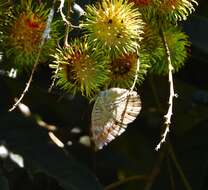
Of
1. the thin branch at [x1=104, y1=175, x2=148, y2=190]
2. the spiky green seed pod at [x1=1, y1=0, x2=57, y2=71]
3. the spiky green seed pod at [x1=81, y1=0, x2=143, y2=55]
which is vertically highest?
the spiky green seed pod at [x1=1, y1=0, x2=57, y2=71]

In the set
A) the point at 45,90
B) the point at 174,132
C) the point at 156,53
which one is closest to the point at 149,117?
the point at 174,132

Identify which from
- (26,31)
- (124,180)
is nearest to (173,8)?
(26,31)

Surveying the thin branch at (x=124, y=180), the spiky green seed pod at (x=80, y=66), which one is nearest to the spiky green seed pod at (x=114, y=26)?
the spiky green seed pod at (x=80, y=66)

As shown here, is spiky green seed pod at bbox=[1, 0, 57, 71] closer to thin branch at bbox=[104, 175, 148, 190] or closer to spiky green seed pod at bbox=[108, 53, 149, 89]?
spiky green seed pod at bbox=[108, 53, 149, 89]

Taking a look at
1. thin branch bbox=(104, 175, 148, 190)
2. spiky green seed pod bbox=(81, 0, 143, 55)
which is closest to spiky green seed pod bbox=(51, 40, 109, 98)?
spiky green seed pod bbox=(81, 0, 143, 55)

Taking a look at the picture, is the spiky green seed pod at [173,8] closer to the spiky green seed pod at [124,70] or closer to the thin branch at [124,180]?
the spiky green seed pod at [124,70]

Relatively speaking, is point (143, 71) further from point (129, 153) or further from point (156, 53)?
point (129, 153)
